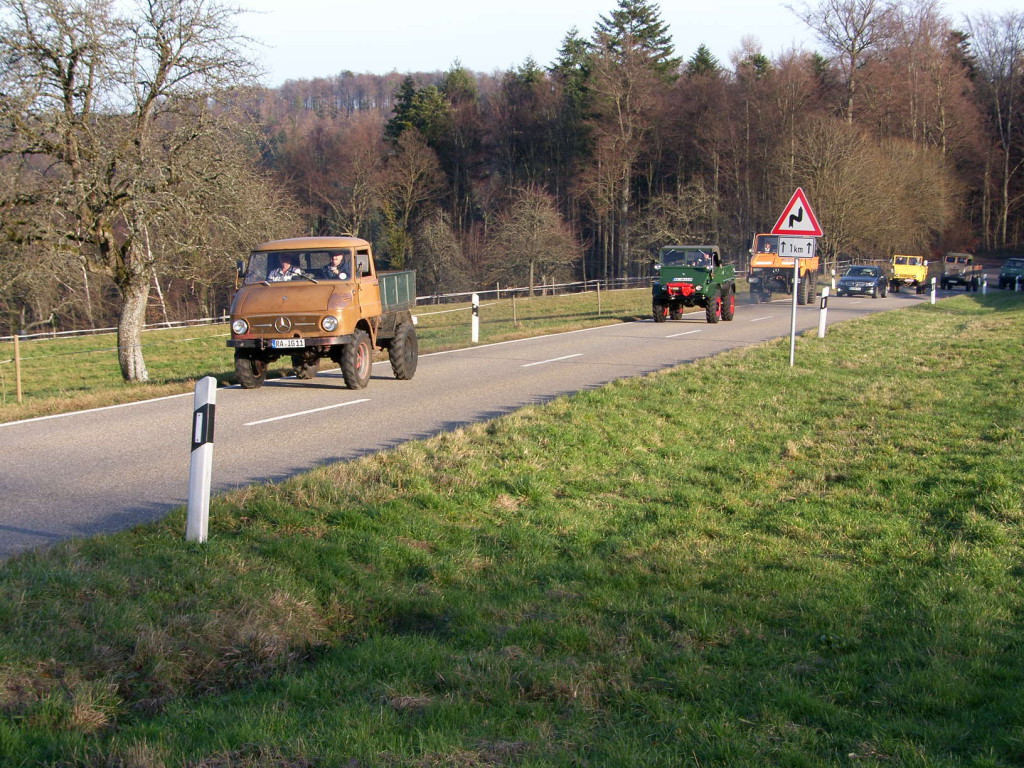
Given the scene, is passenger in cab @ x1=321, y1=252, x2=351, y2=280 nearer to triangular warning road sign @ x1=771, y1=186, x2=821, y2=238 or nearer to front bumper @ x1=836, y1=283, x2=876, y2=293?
triangular warning road sign @ x1=771, y1=186, x2=821, y2=238

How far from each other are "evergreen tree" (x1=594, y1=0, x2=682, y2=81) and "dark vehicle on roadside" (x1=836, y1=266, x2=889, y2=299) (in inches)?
958

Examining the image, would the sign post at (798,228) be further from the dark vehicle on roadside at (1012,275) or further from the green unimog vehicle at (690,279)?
the dark vehicle on roadside at (1012,275)

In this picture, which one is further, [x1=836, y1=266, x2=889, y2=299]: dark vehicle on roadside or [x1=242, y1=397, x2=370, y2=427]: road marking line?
[x1=836, y1=266, x2=889, y2=299]: dark vehicle on roadside

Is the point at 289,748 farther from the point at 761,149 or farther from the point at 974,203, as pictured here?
the point at 974,203

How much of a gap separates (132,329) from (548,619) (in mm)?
17376

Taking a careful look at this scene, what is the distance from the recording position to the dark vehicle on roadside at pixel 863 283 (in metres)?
42.7

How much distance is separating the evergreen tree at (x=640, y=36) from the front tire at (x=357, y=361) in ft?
168

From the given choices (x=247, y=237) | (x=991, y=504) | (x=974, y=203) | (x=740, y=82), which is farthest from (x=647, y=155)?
(x=991, y=504)

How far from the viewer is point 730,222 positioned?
2579 inches

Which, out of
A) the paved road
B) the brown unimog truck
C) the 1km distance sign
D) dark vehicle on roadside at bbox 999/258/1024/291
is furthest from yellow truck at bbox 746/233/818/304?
the brown unimog truck

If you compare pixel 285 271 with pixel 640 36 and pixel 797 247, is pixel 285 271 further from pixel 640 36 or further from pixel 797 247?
pixel 640 36

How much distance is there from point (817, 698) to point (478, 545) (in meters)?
2.83

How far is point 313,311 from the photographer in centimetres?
1306

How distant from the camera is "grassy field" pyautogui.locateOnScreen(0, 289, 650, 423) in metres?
14.0
